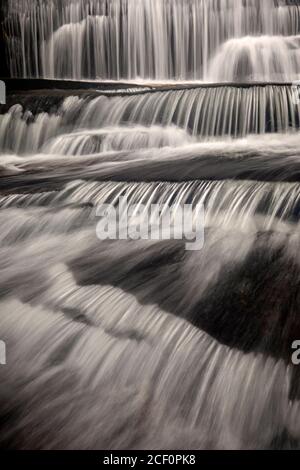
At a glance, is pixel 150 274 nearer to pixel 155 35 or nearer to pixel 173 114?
pixel 173 114

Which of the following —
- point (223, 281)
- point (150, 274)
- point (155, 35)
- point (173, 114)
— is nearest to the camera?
point (223, 281)

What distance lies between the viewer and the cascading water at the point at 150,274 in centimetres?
236

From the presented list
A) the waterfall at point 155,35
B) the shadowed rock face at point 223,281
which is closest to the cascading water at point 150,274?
the shadowed rock face at point 223,281

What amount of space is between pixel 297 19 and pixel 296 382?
8.37 metres

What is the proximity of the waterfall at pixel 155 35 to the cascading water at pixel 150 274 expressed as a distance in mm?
1813

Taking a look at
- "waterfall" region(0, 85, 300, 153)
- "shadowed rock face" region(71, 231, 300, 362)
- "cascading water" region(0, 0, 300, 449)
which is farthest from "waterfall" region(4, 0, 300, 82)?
"shadowed rock face" region(71, 231, 300, 362)

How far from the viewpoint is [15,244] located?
13.6ft

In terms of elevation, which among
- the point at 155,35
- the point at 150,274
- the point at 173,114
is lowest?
the point at 150,274

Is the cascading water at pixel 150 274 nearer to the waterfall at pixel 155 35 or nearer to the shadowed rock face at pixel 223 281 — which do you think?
the shadowed rock face at pixel 223 281

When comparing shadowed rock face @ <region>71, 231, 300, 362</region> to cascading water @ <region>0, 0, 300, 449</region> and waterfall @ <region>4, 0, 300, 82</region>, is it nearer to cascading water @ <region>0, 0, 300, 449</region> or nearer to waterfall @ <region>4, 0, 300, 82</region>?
cascading water @ <region>0, 0, 300, 449</region>

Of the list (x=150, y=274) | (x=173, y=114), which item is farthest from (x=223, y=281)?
(x=173, y=114)

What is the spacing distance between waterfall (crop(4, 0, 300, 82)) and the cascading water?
5.95 feet

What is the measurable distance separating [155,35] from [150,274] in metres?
7.18

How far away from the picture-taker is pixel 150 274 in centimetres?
338
